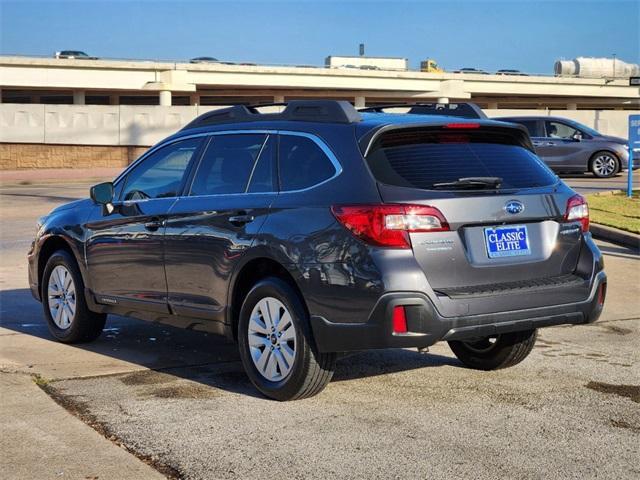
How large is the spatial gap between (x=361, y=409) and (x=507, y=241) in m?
1.28

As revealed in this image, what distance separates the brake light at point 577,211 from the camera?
6.28 metres

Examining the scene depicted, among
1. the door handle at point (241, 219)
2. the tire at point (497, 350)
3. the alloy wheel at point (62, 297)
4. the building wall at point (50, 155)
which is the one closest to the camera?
the door handle at point (241, 219)

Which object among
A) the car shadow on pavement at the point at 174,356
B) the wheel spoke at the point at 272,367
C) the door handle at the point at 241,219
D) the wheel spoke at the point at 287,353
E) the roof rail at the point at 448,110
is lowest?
the car shadow on pavement at the point at 174,356

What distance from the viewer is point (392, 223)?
5.62 metres

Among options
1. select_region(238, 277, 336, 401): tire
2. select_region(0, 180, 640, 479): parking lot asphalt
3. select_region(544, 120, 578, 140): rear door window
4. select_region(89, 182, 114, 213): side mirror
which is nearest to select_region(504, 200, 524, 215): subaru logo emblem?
select_region(0, 180, 640, 479): parking lot asphalt

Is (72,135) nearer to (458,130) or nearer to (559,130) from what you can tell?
(559,130)

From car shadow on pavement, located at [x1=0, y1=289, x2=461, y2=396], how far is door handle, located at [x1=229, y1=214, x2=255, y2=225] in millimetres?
1063

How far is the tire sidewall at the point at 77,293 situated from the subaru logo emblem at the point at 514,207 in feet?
12.0

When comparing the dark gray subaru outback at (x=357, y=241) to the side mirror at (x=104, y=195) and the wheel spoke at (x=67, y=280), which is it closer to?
the side mirror at (x=104, y=195)

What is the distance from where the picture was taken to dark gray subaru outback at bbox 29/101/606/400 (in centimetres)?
566

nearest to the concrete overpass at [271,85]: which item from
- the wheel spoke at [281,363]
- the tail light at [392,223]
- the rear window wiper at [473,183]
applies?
the wheel spoke at [281,363]

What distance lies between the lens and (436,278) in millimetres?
5680

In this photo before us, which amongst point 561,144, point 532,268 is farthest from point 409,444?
point 561,144

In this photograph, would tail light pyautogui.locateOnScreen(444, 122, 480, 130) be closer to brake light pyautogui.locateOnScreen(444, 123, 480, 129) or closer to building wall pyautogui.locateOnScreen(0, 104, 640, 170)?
brake light pyautogui.locateOnScreen(444, 123, 480, 129)
